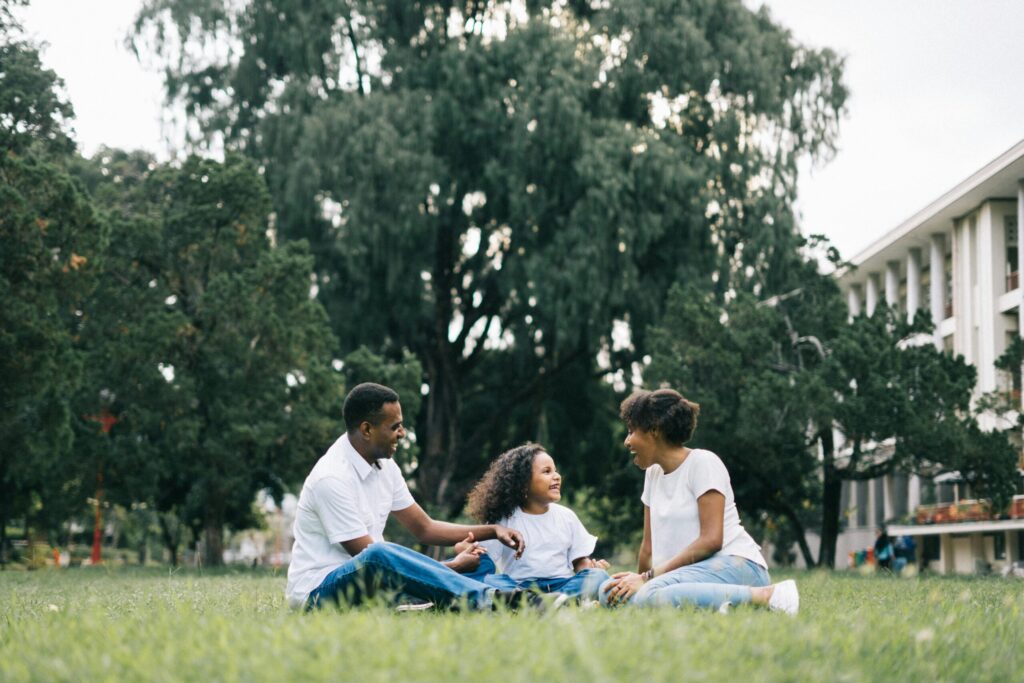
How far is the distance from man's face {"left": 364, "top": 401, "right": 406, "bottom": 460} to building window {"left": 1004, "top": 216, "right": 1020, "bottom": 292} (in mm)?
38805

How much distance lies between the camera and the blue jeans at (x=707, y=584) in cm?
658

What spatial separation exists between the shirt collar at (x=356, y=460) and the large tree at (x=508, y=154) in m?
20.2

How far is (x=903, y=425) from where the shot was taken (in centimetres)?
2522

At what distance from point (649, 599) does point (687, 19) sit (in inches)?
957

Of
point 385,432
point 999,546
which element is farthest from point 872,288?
point 385,432

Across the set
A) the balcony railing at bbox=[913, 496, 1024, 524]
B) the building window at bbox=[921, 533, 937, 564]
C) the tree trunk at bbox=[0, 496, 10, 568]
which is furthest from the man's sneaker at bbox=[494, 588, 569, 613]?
the building window at bbox=[921, 533, 937, 564]

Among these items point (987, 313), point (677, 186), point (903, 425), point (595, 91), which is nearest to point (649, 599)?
point (903, 425)

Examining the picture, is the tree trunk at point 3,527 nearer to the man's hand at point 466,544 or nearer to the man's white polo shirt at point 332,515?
the man's hand at point 466,544

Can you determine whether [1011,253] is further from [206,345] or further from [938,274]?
[206,345]

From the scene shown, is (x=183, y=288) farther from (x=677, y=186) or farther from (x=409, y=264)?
(x=677, y=186)

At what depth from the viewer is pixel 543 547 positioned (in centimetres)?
814

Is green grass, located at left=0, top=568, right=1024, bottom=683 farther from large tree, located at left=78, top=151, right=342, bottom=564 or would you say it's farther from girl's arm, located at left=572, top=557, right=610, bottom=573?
large tree, located at left=78, top=151, right=342, bottom=564

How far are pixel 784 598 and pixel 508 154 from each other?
22420mm

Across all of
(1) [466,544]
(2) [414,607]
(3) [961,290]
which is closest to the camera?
(2) [414,607]
